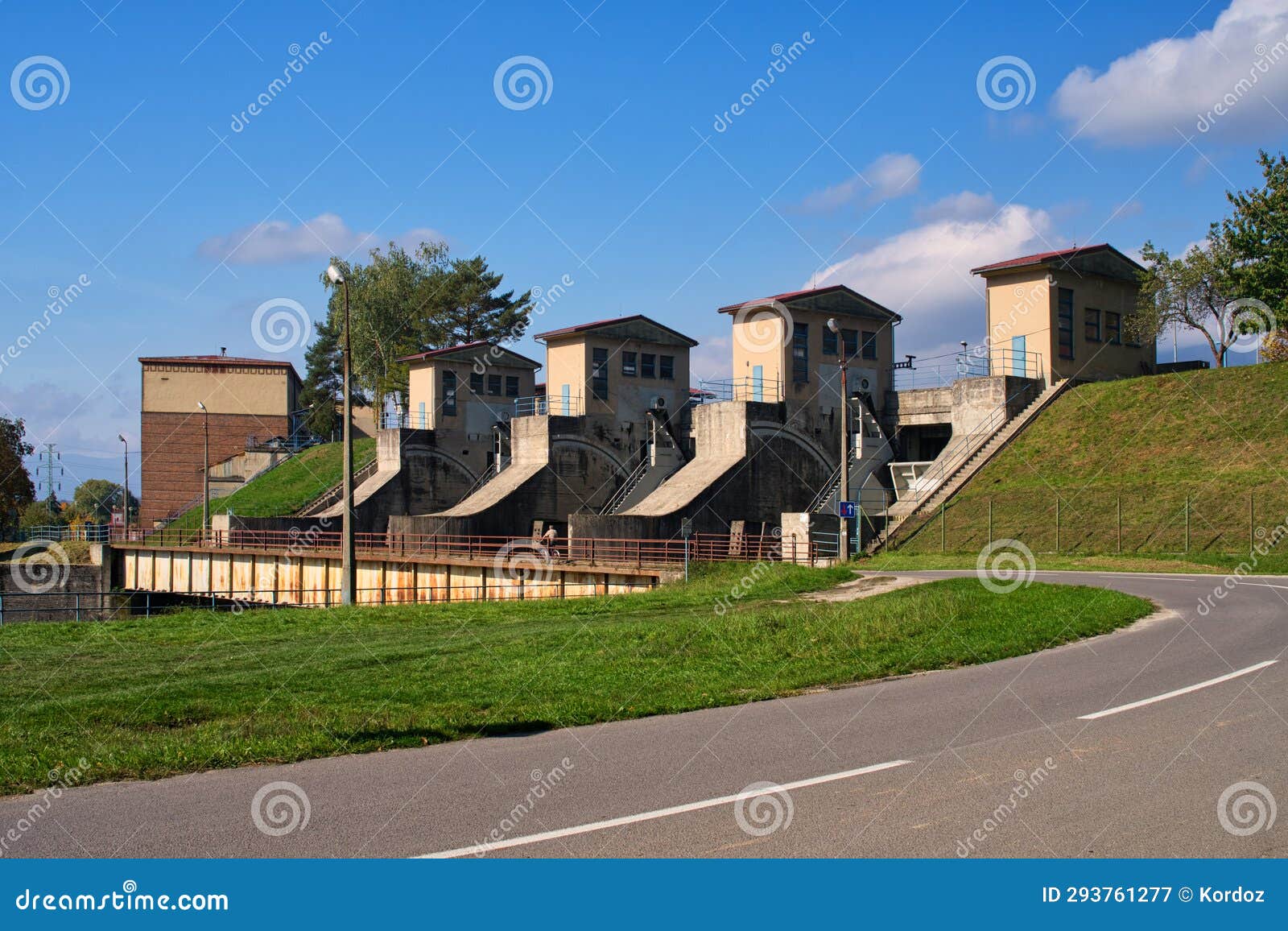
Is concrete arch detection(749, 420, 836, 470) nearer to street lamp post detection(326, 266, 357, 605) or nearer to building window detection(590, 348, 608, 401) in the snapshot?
building window detection(590, 348, 608, 401)

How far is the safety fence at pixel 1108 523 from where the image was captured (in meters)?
32.9

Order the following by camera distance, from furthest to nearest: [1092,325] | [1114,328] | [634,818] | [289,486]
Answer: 1. [289,486]
2. [1114,328]
3. [1092,325]
4. [634,818]

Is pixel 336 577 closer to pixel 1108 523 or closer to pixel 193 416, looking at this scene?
pixel 1108 523

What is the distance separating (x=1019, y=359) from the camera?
163ft

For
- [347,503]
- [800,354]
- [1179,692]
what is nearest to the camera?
[1179,692]

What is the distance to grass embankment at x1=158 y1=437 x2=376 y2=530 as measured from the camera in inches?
2653

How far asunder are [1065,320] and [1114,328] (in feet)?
11.1

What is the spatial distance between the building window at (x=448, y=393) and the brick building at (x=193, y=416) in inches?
1038

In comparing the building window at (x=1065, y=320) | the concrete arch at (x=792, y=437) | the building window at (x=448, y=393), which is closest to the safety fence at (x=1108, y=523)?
the concrete arch at (x=792, y=437)

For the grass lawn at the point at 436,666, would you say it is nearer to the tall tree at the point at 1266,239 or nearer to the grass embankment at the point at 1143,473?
the grass embankment at the point at 1143,473

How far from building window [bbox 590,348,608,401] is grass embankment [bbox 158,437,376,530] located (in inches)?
723

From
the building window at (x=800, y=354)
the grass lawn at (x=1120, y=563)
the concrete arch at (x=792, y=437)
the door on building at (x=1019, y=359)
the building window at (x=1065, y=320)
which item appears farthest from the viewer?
the building window at (x=800, y=354)

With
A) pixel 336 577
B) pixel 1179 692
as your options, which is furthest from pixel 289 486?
pixel 1179 692

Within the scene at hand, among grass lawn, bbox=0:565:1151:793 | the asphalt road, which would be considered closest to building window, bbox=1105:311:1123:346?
grass lawn, bbox=0:565:1151:793
